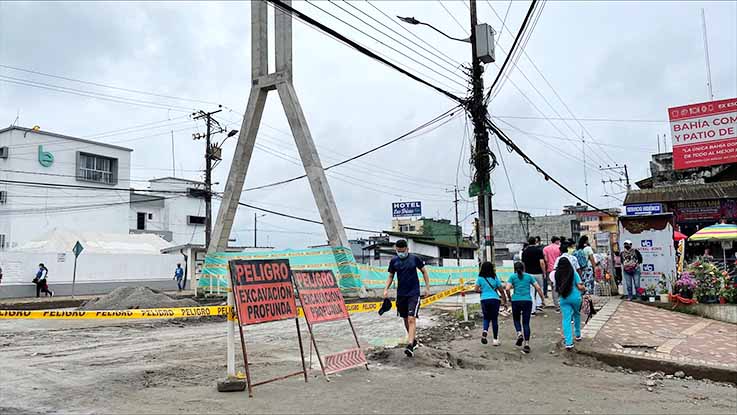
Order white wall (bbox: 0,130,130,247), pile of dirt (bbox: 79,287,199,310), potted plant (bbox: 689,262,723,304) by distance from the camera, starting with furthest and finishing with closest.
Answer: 1. white wall (bbox: 0,130,130,247)
2. pile of dirt (bbox: 79,287,199,310)
3. potted plant (bbox: 689,262,723,304)

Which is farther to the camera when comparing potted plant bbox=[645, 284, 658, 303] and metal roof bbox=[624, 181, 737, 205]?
metal roof bbox=[624, 181, 737, 205]

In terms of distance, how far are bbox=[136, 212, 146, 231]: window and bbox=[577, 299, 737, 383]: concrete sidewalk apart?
156ft

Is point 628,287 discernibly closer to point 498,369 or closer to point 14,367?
point 498,369

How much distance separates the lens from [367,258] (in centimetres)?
5528

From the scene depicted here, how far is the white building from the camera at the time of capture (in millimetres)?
51616

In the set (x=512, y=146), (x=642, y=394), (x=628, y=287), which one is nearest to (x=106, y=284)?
(x=512, y=146)

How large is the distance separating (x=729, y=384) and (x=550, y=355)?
2374mm

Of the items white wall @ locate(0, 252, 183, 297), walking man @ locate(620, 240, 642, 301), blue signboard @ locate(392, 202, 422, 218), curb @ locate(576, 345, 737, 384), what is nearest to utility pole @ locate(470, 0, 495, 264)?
walking man @ locate(620, 240, 642, 301)

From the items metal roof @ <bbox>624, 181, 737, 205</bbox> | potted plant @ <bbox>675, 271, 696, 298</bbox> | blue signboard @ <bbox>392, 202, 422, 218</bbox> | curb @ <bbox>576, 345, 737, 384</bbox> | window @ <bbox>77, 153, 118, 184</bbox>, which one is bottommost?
curb @ <bbox>576, 345, 737, 384</bbox>

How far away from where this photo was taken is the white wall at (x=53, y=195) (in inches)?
1548

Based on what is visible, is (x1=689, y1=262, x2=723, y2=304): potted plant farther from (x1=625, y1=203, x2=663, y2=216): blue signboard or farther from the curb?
(x1=625, y1=203, x2=663, y2=216): blue signboard

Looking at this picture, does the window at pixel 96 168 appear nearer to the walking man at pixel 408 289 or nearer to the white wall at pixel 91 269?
the white wall at pixel 91 269

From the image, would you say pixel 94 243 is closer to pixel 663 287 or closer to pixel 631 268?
pixel 631 268

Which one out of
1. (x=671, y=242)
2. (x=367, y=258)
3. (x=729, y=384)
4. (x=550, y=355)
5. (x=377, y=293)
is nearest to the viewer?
(x=729, y=384)
